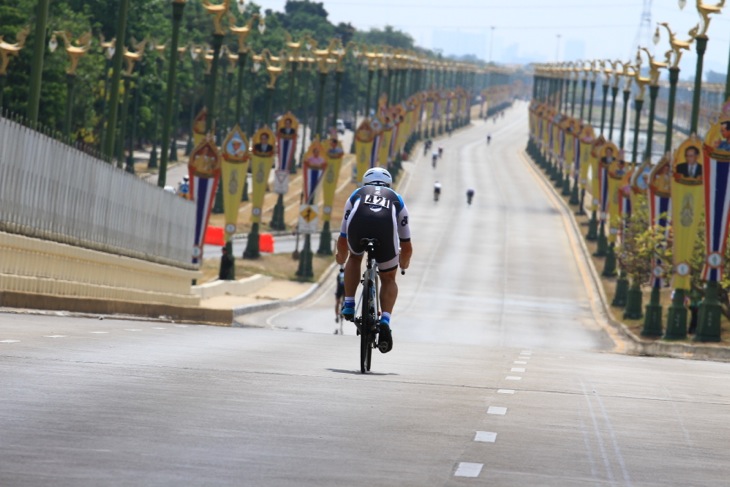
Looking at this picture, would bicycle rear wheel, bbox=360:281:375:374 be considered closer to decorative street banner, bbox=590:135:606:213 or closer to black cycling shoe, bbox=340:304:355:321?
black cycling shoe, bbox=340:304:355:321

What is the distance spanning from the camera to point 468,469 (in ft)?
30.1

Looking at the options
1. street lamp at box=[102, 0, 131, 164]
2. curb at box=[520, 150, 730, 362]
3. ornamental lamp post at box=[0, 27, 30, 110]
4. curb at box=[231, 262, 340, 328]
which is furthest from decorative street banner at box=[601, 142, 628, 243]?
street lamp at box=[102, 0, 131, 164]

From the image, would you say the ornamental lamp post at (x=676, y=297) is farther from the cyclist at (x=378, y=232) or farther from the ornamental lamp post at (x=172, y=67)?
the cyclist at (x=378, y=232)

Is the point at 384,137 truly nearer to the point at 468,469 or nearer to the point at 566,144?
the point at 566,144

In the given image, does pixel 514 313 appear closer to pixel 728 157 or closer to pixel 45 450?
pixel 728 157

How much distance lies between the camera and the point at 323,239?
7912cm

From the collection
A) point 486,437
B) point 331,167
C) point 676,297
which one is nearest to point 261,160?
point 331,167

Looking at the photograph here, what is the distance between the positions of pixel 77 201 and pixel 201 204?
19.7m

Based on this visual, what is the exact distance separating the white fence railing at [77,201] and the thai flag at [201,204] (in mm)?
6243

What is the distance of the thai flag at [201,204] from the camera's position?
49.1 metres

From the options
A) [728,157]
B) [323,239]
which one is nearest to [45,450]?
[728,157]

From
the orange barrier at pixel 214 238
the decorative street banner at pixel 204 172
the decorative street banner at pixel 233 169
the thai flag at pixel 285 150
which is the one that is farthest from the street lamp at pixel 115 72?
the orange barrier at pixel 214 238

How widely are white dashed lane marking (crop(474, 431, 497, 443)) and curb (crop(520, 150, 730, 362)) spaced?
20373mm

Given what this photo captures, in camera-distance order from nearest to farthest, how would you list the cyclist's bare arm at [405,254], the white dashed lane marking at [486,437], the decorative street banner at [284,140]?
the white dashed lane marking at [486,437], the cyclist's bare arm at [405,254], the decorative street banner at [284,140]
